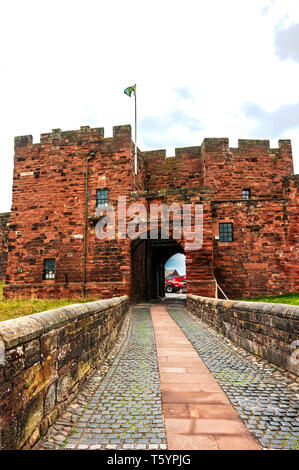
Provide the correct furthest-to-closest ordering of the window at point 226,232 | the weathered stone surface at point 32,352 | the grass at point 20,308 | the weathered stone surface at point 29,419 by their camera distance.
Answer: the window at point 226,232
the grass at point 20,308
the weathered stone surface at point 32,352
the weathered stone surface at point 29,419

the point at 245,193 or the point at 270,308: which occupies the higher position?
the point at 245,193

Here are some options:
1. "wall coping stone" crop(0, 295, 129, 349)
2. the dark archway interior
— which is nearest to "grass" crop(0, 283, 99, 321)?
"wall coping stone" crop(0, 295, 129, 349)

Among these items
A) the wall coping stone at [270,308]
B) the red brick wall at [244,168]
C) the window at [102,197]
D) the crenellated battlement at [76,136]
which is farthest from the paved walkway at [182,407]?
the red brick wall at [244,168]

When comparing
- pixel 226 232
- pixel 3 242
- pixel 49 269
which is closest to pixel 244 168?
pixel 226 232

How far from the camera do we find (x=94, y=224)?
48.0 feet

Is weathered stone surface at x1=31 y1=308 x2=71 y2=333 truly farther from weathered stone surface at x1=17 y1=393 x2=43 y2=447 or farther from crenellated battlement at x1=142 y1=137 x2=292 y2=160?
crenellated battlement at x1=142 y1=137 x2=292 y2=160

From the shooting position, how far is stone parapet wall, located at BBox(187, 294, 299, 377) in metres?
3.92

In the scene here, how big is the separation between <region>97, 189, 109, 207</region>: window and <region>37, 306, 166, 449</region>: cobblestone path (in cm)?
1057

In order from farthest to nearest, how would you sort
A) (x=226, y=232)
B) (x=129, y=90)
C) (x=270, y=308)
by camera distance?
(x=129, y=90), (x=226, y=232), (x=270, y=308)

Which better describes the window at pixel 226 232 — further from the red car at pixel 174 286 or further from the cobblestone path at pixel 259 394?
the red car at pixel 174 286

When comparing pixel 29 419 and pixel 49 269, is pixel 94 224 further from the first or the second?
pixel 29 419

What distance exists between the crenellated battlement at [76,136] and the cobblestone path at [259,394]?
477 inches

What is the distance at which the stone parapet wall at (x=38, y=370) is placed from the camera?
199cm

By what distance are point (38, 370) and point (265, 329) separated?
12.0ft
